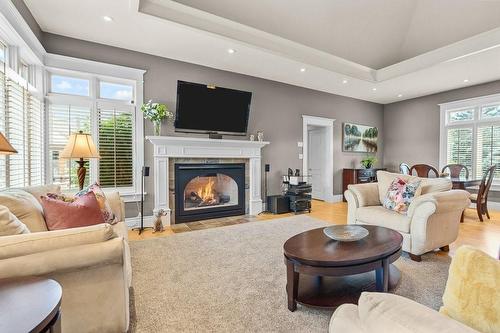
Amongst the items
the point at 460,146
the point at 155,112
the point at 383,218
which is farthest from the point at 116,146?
the point at 460,146

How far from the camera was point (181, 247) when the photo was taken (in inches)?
122

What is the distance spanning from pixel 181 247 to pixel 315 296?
1830mm

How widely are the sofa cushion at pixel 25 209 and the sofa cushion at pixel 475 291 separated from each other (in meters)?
2.29

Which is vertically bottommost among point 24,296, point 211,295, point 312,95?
point 211,295

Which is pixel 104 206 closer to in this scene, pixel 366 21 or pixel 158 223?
pixel 158 223

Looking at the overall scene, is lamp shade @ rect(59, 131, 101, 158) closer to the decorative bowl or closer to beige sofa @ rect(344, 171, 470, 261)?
the decorative bowl

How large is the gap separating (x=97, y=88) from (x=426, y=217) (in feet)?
15.0

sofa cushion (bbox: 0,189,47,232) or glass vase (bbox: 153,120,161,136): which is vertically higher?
glass vase (bbox: 153,120,161,136)

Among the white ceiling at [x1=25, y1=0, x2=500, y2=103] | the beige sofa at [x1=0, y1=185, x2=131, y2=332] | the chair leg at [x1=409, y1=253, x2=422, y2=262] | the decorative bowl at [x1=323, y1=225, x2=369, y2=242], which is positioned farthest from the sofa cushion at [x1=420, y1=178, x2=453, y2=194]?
the beige sofa at [x1=0, y1=185, x2=131, y2=332]

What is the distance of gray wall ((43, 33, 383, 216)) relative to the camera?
3.80 m

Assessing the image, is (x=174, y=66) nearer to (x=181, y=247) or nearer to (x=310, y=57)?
(x=310, y=57)

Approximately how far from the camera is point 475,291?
0.62 meters

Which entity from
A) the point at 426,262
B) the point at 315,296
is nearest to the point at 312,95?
the point at 426,262

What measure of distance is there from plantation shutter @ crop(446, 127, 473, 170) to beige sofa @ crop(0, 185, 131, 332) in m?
7.10
